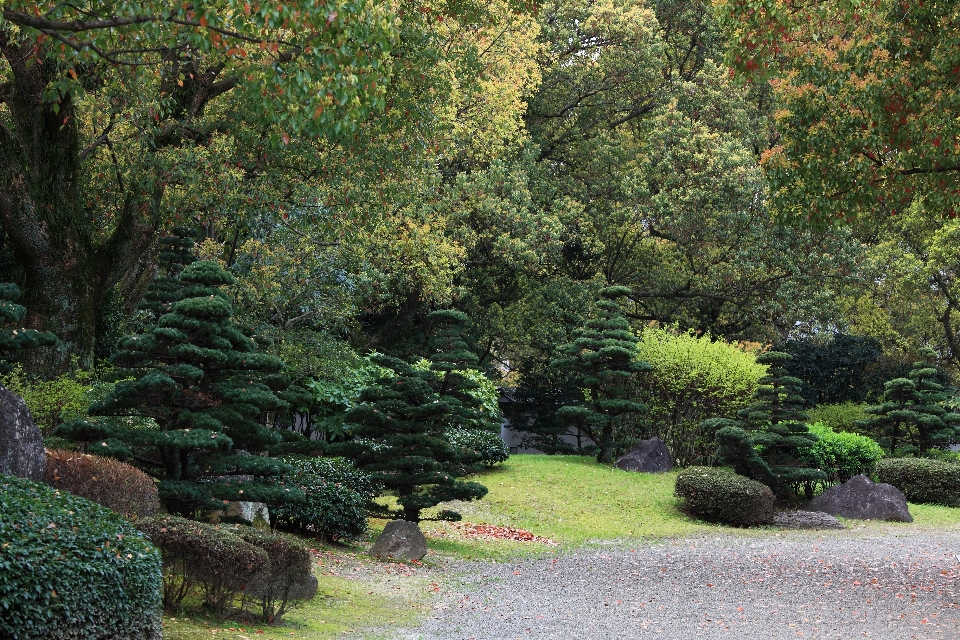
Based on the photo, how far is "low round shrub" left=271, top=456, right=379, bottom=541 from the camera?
11.1 metres

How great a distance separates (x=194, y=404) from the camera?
366 inches

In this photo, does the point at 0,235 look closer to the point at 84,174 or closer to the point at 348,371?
the point at 84,174

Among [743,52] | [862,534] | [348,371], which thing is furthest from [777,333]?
[743,52]

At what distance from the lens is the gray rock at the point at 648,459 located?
65.9 ft

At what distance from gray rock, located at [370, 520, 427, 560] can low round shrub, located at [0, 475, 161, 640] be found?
5.72m

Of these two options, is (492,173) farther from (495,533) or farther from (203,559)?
(203,559)

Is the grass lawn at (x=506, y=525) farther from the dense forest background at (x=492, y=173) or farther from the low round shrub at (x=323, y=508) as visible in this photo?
the dense forest background at (x=492, y=173)

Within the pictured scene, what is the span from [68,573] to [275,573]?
2724 millimetres

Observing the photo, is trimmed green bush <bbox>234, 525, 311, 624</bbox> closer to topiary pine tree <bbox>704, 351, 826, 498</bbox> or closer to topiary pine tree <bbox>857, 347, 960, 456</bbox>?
topiary pine tree <bbox>704, 351, 826, 498</bbox>

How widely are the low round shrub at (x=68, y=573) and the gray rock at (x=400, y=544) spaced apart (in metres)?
5.72

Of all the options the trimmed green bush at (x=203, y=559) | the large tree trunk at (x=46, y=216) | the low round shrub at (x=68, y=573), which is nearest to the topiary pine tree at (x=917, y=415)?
the large tree trunk at (x=46, y=216)

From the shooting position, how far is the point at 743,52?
1123cm

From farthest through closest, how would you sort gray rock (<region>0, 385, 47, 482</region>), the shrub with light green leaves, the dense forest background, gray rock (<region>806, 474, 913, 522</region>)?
the shrub with light green leaves
gray rock (<region>806, 474, 913, 522</region>)
the dense forest background
gray rock (<region>0, 385, 47, 482</region>)

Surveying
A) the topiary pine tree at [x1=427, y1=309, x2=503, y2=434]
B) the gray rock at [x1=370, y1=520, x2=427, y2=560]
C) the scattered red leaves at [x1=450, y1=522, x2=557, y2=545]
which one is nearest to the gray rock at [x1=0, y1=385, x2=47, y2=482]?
the gray rock at [x1=370, y1=520, x2=427, y2=560]
